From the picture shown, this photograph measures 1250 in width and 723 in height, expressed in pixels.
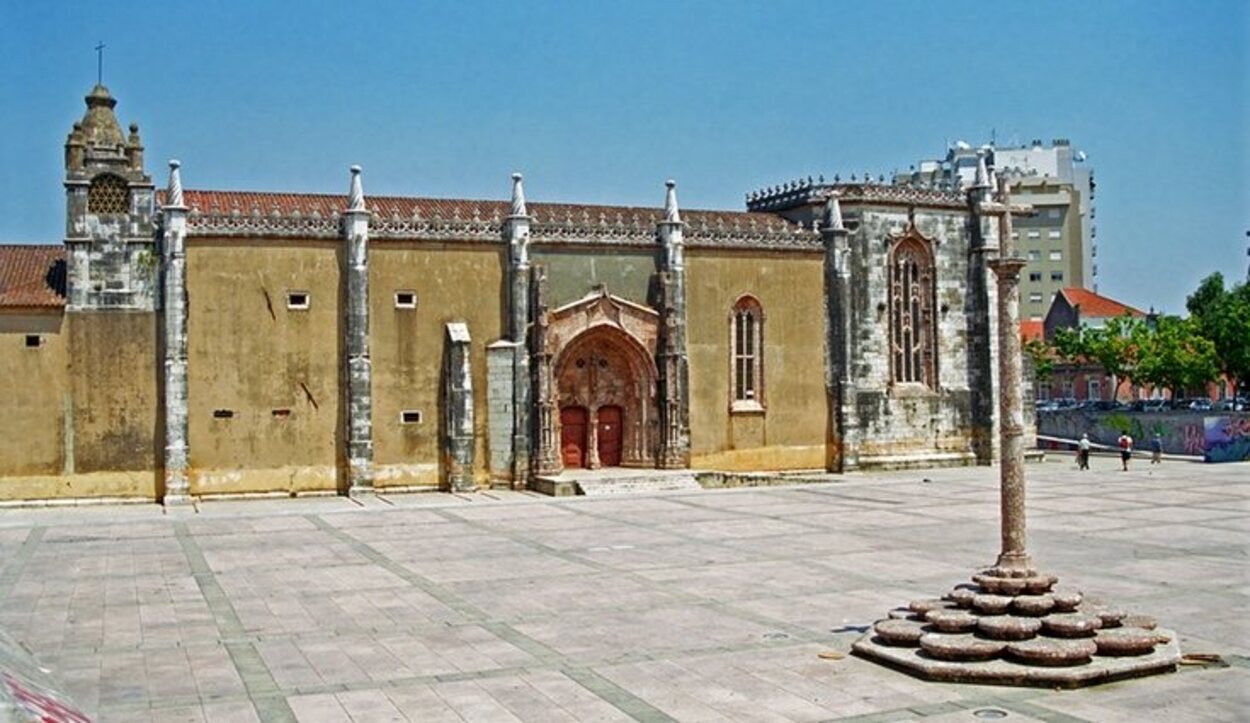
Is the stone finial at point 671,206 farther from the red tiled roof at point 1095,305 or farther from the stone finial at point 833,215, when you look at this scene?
the red tiled roof at point 1095,305

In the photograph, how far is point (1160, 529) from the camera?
2759 cm

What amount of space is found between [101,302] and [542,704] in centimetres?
2660

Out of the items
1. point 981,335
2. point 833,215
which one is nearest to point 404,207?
point 833,215

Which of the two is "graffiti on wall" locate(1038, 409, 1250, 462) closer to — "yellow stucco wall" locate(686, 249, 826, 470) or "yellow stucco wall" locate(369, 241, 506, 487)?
"yellow stucco wall" locate(686, 249, 826, 470)

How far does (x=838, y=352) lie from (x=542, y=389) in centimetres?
1104

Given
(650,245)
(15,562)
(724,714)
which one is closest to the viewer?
(724,714)

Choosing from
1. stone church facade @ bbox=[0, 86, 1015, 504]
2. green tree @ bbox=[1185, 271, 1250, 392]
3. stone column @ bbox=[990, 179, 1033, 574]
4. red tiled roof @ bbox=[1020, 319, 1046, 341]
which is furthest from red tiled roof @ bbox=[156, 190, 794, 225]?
red tiled roof @ bbox=[1020, 319, 1046, 341]

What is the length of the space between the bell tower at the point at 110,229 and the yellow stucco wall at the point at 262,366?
1.26 meters

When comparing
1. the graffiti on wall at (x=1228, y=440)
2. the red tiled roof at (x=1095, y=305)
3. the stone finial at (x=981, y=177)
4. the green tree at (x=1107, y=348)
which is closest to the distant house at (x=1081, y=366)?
the red tiled roof at (x=1095, y=305)

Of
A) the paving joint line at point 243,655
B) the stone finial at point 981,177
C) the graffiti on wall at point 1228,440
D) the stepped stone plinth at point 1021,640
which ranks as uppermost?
the stone finial at point 981,177

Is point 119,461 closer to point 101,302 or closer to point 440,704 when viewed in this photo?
point 101,302

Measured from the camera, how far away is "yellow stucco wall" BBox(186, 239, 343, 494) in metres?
36.5

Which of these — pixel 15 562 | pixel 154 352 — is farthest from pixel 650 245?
pixel 15 562

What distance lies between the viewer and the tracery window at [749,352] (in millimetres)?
43000
